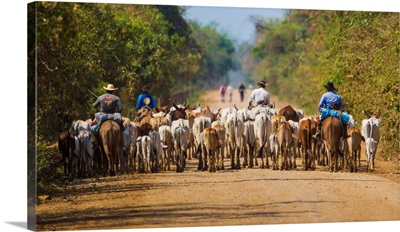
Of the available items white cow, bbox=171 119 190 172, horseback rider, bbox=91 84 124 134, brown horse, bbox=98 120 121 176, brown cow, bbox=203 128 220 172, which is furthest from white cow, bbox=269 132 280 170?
horseback rider, bbox=91 84 124 134

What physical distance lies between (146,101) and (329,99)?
346 centimetres

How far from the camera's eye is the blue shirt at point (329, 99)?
18.6m

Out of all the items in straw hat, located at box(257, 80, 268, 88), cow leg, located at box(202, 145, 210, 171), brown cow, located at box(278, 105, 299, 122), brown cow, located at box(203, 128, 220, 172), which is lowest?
cow leg, located at box(202, 145, 210, 171)

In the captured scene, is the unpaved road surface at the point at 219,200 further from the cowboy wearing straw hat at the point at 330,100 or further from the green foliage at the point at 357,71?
the cowboy wearing straw hat at the point at 330,100

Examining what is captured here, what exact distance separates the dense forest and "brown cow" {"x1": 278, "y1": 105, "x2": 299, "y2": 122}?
1.09 ft

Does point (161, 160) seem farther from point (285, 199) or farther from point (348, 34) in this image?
point (348, 34)

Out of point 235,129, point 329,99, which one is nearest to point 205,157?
point 235,129

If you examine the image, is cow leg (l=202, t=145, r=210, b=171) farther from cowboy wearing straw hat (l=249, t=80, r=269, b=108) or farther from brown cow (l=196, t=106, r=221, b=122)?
brown cow (l=196, t=106, r=221, b=122)

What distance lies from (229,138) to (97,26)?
330cm

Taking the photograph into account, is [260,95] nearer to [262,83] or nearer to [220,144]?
[262,83]

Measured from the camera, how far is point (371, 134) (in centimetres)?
1867

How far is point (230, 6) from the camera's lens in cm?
1684

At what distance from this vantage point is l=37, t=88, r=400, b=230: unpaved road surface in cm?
1518

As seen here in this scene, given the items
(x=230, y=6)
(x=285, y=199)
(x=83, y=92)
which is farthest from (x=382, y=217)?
(x=83, y=92)
